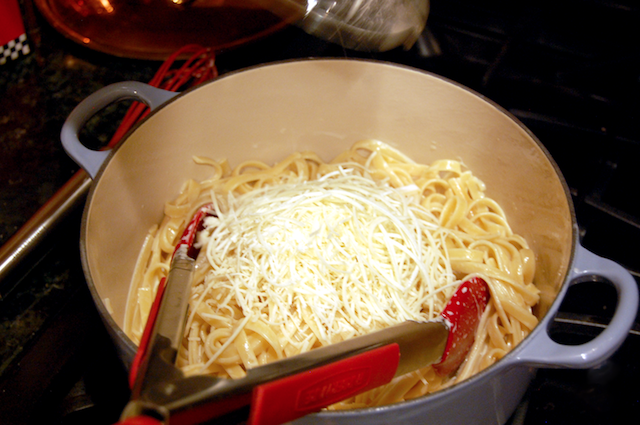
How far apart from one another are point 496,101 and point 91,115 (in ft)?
3.76

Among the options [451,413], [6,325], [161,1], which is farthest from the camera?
[161,1]

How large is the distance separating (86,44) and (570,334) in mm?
1657

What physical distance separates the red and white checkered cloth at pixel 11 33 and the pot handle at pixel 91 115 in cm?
54

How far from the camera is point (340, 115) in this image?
1388 mm

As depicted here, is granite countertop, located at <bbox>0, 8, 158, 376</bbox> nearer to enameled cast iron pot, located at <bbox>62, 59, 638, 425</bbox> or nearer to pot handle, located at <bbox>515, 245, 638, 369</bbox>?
enameled cast iron pot, located at <bbox>62, 59, 638, 425</bbox>

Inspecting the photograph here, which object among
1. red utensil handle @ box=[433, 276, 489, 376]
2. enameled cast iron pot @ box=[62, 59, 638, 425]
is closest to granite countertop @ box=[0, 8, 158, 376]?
enameled cast iron pot @ box=[62, 59, 638, 425]

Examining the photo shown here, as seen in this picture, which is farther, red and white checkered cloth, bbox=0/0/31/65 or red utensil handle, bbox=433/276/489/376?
red and white checkered cloth, bbox=0/0/31/65

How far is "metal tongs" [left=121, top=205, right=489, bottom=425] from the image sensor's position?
0.56 m

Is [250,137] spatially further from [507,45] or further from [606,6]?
[606,6]

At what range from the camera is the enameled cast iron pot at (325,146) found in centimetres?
88

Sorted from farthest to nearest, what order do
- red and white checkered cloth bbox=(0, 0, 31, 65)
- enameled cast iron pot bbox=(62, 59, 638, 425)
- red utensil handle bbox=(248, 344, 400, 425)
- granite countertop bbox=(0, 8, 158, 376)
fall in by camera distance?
red and white checkered cloth bbox=(0, 0, 31, 65) → granite countertop bbox=(0, 8, 158, 376) → enameled cast iron pot bbox=(62, 59, 638, 425) → red utensil handle bbox=(248, 344, 400, 425)

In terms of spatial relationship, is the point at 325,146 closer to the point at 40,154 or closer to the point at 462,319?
the point at 462,319

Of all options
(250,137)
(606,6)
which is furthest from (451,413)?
(606,6)

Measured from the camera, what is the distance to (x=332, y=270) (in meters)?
1.06
